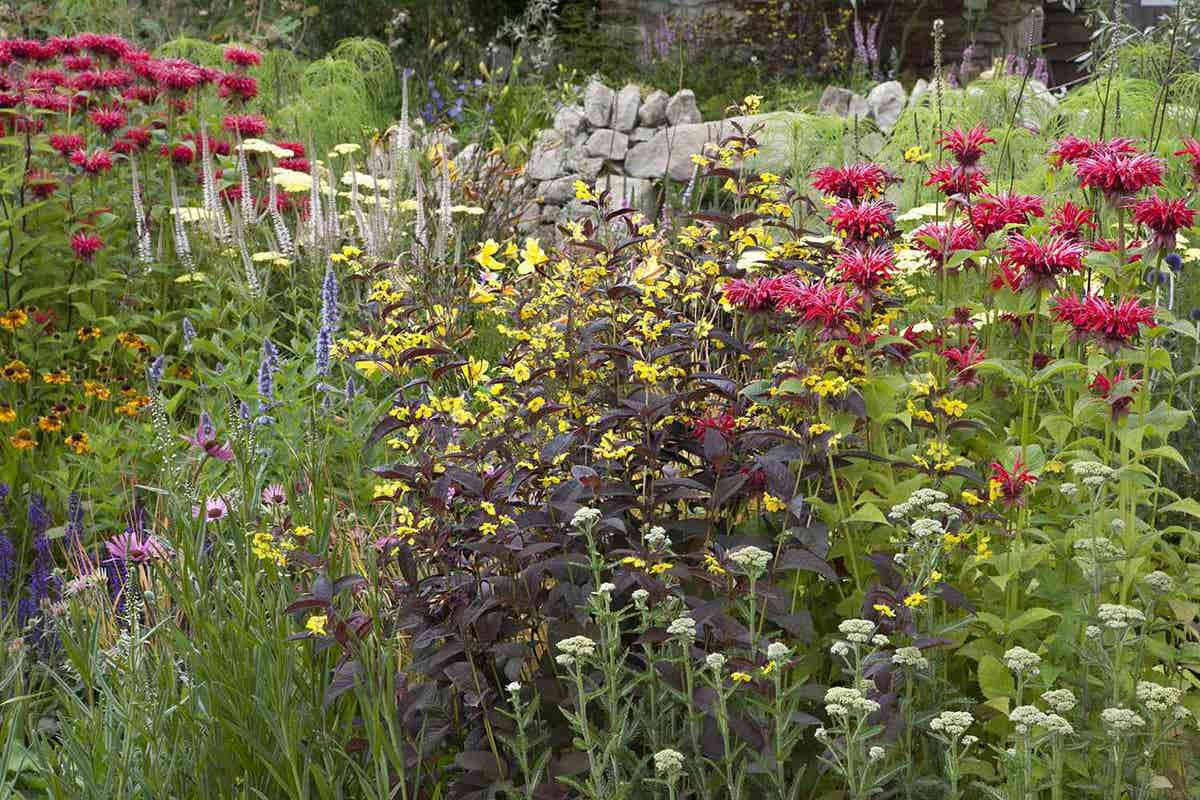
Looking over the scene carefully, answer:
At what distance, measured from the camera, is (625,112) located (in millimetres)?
8398

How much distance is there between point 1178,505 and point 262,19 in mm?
10882

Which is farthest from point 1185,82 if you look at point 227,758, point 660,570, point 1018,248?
point 227,758

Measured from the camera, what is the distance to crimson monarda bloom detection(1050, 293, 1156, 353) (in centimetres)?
248

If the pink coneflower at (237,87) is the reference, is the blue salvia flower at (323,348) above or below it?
below

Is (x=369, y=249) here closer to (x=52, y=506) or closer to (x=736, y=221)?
(x=52, y=506)

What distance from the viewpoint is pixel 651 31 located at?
41.3ft

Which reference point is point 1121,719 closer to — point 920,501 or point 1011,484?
point 920,501

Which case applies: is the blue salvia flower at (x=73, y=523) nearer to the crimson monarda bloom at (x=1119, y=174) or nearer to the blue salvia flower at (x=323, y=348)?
the blue salvia flower at (x=323, y=348)

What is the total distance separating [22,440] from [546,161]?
4480 millimetres

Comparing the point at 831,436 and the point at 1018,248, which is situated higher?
the point at 1018,248

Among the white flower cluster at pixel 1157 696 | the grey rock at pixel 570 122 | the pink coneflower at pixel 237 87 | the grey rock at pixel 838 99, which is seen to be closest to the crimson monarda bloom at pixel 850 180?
the white flower cluster at pixel 1157 696

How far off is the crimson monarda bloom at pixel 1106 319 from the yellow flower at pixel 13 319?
3446 mm

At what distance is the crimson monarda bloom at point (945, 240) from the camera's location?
2.80 m

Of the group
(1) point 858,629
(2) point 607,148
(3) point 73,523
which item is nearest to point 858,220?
(1) point 858,629
